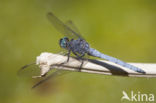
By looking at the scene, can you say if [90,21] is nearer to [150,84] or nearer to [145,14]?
[145,14]

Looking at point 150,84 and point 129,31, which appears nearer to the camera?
point 150,84

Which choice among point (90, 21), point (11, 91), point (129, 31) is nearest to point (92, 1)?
point (90, 21)

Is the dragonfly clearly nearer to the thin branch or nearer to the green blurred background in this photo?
the thin branch

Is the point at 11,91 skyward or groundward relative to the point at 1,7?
groundward

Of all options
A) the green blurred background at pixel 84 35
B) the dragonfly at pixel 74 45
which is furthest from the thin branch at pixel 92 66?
the green blurred background at pixel 84 35

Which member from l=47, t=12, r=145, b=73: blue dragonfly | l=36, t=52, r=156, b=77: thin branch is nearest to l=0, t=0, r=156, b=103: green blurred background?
l=47, t=12, r=145, b=73: blue dragonfly

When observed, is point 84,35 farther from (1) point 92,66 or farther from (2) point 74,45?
(1) point 92,66

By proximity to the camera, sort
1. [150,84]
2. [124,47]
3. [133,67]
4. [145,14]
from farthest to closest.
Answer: [145,14] < [124,47] < [150,84] < [133,67]

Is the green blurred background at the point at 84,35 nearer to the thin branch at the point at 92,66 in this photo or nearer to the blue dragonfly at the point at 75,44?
the blue dragonfly at the point at 75,44
